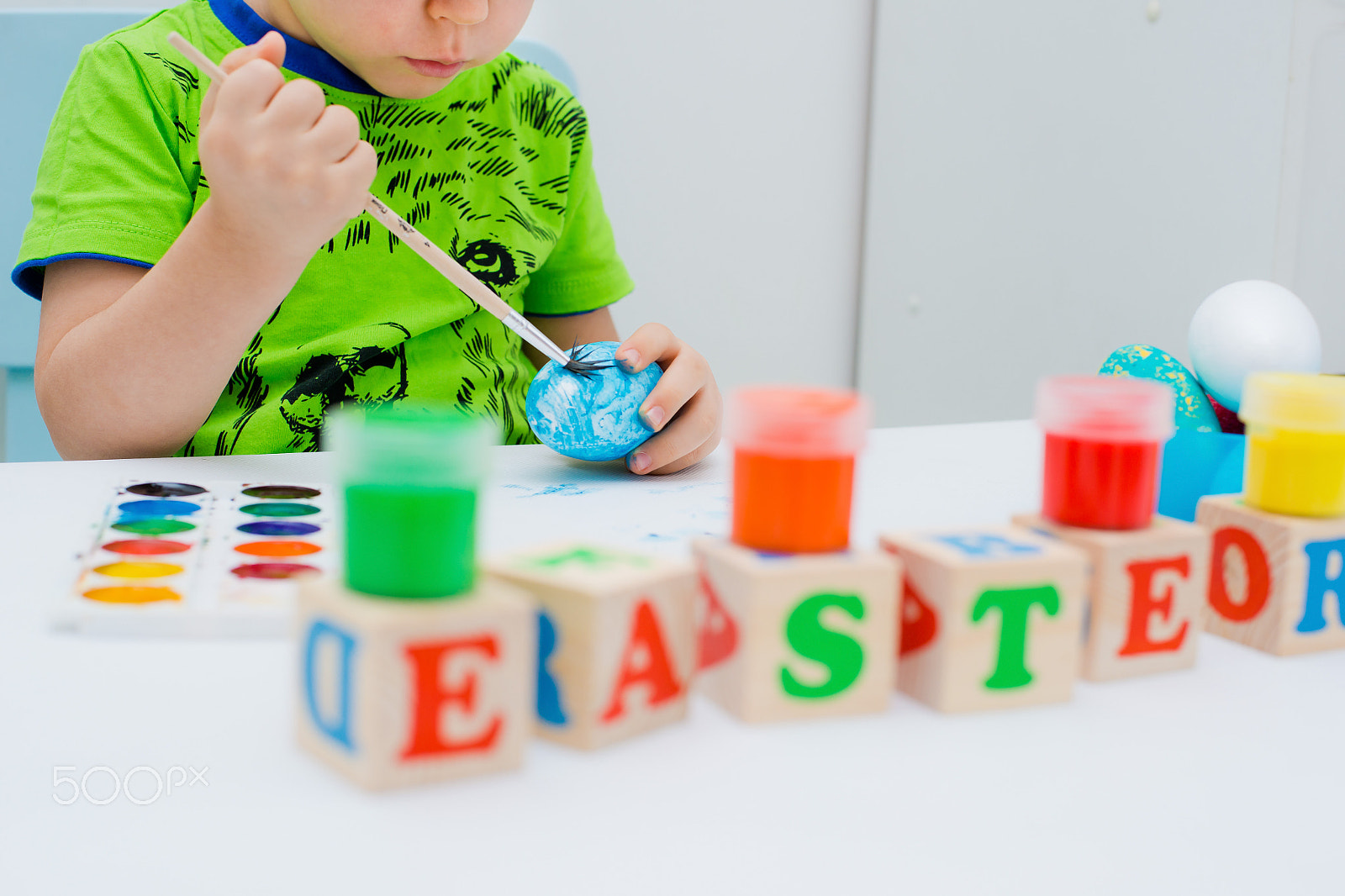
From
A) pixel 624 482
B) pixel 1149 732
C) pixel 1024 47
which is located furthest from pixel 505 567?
pixel 1024 47

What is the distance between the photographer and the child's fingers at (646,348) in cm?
61

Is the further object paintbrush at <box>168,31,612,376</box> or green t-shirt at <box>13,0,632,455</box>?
green t-shirt at <box>13,0,632,455</box>

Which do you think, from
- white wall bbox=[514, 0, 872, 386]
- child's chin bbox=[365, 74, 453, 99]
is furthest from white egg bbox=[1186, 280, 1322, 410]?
white wall bbox=[514, 0, 872, 386]

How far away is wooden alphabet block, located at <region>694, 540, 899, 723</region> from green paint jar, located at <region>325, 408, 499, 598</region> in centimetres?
7

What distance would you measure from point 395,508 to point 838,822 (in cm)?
12

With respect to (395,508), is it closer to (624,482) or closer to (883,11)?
(624,482)

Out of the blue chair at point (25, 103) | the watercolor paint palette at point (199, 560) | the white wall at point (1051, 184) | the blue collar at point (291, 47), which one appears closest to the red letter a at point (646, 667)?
the watercolor paint palette at point (199, 560)

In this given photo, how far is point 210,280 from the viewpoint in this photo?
1.96 ft

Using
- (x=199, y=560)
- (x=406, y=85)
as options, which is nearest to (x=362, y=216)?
(x=406, y=85)

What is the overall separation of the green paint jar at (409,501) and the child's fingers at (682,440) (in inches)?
14.1

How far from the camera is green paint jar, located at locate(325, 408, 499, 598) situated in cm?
25

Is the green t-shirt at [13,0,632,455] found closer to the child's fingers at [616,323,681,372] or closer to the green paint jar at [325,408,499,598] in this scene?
the child's fingers at [616,323,681,372]

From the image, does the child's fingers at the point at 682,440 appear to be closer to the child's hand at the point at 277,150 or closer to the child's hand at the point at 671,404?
the child's hand at the point at 671,404

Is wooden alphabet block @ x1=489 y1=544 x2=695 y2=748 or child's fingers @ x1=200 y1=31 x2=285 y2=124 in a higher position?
child's fingers @ x1=200 y1=31 x2=285 y2=124
